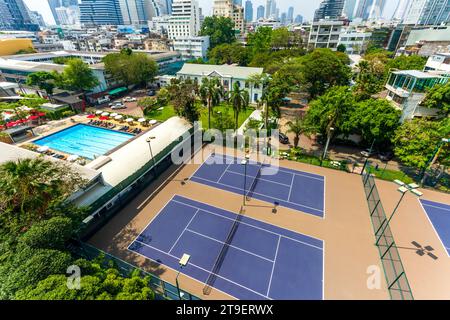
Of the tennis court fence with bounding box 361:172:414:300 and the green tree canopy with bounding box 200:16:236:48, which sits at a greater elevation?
the green tree canopy with bounding box 200:16:236:48

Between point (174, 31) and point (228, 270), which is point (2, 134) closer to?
point (228, 270)

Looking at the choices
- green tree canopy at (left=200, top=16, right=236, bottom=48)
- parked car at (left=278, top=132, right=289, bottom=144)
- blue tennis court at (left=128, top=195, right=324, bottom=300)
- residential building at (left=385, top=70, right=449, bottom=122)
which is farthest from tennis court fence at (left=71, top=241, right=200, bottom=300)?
green tree canopy at (left=200, top=16, right=236, bottom=48)

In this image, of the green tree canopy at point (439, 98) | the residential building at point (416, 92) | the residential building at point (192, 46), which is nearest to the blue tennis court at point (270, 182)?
the residential building at point (416, 92)

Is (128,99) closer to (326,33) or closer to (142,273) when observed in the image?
(142,273)

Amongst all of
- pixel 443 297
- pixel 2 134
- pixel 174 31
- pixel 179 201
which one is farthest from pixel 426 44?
pixel 174 31

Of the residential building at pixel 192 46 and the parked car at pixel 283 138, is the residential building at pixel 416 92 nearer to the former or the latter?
the parked car at pixel 283 138

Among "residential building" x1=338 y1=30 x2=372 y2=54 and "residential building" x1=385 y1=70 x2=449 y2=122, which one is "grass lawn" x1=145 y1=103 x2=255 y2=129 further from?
"residential building" x1=338 y1=30 x2=372 y2=54
